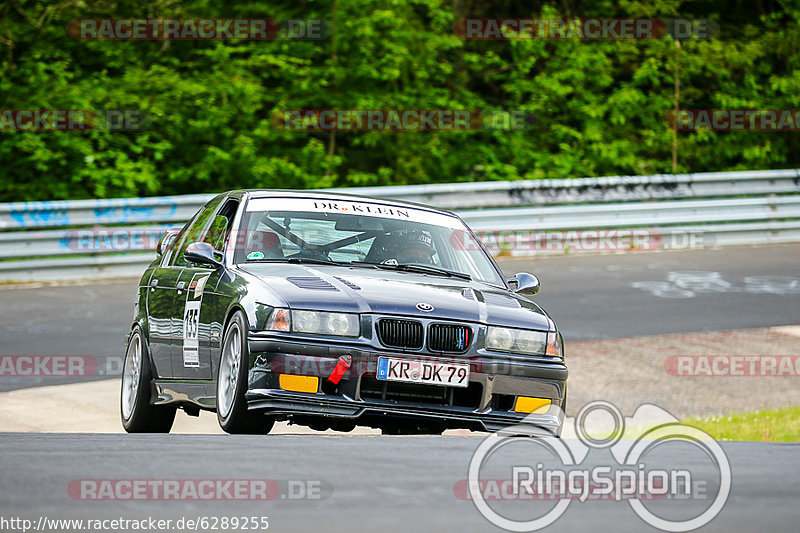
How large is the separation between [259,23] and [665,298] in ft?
28.7

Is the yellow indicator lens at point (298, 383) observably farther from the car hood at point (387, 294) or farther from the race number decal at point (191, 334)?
the race number decal at point (191, 334)

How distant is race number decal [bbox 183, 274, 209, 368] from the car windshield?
36cm

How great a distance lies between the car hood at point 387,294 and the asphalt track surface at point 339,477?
0.72 meters

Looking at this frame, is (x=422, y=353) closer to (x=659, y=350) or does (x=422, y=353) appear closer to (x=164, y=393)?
(x=164, y=393)

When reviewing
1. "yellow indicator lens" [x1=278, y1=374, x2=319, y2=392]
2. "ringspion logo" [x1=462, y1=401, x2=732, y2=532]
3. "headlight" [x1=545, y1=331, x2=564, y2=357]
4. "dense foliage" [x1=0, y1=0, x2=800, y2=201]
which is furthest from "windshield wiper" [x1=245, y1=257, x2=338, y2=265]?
"dense foliage" [x1=0, y1=0, x2=800, y2=201]

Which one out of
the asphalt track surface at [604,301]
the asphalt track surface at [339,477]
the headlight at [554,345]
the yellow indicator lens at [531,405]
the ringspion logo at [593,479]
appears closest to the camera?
the asphalt track surface at [339,477]

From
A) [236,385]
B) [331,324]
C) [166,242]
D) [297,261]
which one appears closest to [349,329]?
[331,324]

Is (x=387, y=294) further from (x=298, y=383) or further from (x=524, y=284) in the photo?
(x=524, y=284)

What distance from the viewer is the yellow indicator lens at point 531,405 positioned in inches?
288

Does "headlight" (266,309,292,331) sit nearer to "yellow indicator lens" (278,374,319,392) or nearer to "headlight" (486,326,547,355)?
"yellow indicator lens" (278,374,319,392)

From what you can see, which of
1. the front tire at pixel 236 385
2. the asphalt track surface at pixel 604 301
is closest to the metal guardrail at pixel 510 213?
the asphalt track surface at pixel 604 301

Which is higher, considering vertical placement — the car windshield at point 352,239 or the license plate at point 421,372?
the car windshield at point 352,239

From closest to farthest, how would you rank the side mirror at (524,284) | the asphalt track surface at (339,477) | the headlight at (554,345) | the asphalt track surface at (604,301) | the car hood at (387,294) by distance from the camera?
the asphalt track surface at (339,477), the car hood at (387,294), the headlight at (554,345), the side mirror at (524,284), the asphalt track surface at (604,301)

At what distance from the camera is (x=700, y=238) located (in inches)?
750
